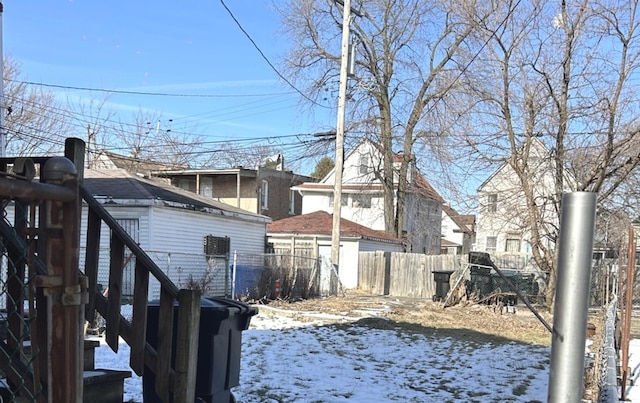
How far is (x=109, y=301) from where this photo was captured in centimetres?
361

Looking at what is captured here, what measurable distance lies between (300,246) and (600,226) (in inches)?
498

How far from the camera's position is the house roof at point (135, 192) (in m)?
17.5

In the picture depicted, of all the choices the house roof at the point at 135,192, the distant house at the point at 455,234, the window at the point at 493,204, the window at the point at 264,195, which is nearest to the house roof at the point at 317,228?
the window at the point at 264,195

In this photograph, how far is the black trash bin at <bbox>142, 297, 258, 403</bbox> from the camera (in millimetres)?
4219

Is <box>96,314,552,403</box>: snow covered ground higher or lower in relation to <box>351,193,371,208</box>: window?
lower

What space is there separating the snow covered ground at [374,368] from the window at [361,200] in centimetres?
2445

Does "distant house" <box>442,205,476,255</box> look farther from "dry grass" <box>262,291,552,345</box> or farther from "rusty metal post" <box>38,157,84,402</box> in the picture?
"rusty metal post" <box>38,157,84,402</box>

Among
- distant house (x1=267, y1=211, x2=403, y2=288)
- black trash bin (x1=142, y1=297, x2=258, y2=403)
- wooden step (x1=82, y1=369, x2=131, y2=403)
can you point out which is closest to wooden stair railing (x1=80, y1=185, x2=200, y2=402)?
wooden step (x1=82, y1=369, x2=131, y2=403)

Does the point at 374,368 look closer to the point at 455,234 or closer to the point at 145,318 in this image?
the point at 145,318

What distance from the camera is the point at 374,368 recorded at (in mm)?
8406

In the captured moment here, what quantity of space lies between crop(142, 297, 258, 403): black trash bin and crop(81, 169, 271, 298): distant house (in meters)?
11.1

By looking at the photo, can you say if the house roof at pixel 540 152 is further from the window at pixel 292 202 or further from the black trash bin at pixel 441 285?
the window at pixel 292 202

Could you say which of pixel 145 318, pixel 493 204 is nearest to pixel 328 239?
pixel 493 204

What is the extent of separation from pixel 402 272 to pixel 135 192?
12.1 meters
